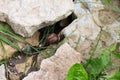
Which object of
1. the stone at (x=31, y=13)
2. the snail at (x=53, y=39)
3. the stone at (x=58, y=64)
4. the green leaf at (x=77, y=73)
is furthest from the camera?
the snail at (x=53, y=39)

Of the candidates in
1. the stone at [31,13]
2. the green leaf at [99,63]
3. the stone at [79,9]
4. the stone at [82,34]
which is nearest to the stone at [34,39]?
the stone at [31,13]

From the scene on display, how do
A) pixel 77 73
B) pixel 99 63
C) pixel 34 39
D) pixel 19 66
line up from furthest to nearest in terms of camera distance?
pixel 34 39 < pixel 19 66 < pixel 99 63 < pixel 77 73

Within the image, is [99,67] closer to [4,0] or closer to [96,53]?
[96,53]

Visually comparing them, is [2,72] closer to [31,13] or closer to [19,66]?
[19,66]

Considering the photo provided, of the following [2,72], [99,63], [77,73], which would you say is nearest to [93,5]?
[99,63]

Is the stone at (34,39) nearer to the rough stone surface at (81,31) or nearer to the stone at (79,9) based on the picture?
the rough stone surface at (81,31)

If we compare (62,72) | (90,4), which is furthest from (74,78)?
(90,4)
